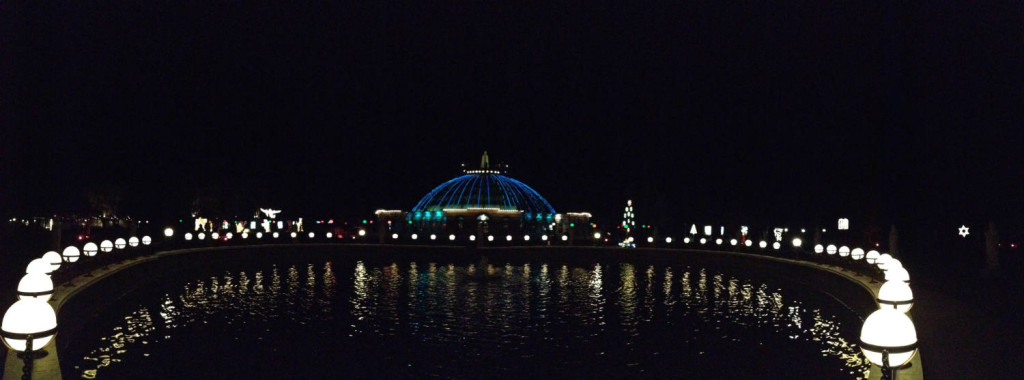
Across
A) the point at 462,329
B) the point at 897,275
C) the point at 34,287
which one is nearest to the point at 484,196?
the point at 462,329

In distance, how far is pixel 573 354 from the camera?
18609mm

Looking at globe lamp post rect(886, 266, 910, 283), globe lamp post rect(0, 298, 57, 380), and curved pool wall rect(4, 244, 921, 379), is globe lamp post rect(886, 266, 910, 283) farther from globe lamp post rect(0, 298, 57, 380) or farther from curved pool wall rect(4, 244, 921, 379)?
globe lamp post rect(0, 298, 57, 380)

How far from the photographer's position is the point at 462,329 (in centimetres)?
2162

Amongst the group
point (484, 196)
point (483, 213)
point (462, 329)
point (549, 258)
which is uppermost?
point (484, 196)

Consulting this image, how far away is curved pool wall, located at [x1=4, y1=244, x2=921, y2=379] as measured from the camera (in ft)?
61.8

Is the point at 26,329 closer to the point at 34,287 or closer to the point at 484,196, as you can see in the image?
the point at 34,287

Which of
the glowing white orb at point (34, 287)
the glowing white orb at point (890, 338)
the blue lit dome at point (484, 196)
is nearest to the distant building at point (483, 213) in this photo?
the blue lit dome at point (484, 196)

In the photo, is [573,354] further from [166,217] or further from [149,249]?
[166,217]

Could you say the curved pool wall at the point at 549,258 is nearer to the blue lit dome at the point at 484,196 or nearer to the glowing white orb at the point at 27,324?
the glowing white orb at the point at 27,324

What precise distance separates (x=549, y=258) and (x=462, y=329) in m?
27.1

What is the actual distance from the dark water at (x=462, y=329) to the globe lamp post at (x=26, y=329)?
194 inches

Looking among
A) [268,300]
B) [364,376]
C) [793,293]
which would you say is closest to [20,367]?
[364,376]

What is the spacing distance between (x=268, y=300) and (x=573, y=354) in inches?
557

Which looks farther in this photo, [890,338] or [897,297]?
[897,297]
